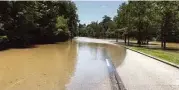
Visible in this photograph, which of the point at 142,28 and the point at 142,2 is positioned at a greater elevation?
the point at 142,2

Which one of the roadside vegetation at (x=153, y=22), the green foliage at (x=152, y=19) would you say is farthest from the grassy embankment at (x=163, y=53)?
the green foliage at (x=152, y=19)

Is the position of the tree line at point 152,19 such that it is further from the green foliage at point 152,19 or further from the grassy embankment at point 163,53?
the grassy embankment at point 163,53

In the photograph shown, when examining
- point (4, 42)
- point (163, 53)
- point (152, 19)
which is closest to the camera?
point (163, 53)

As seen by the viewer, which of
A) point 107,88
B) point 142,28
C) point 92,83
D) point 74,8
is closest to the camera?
point 107,88

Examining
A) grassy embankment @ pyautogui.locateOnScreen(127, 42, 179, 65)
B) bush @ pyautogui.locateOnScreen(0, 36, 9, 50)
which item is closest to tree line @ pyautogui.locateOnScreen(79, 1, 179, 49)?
grassy embankment @ pyautogui.locateOnScreen(127, 42, 179, 65)

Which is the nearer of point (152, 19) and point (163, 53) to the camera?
point (163, 53)

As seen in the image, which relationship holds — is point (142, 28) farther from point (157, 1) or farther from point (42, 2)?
point (42, 2)

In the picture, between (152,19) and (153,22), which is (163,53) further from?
(153,22)

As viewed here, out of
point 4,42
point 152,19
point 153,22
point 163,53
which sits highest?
point 152,19

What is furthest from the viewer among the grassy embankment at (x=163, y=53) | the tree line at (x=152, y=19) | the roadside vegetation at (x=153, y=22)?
the tree line at (x=152, y=19)

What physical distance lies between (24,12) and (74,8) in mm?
53331

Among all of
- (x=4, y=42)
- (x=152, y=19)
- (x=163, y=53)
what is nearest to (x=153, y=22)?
(x=152, y=19)

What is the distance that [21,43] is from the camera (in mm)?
38938

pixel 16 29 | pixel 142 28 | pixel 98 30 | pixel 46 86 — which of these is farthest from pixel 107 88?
pixel 98 30
